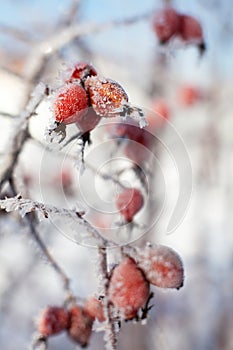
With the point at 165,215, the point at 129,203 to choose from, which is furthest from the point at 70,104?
the point at 165,215

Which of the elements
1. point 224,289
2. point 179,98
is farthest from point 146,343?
point 179,98

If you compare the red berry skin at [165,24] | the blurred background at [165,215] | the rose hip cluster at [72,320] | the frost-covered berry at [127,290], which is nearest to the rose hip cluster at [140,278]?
the frost-covered berry at [127,290]

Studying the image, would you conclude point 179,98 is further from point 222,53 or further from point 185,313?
point 185,313

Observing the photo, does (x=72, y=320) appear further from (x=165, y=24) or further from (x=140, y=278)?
(x=165, y=24)

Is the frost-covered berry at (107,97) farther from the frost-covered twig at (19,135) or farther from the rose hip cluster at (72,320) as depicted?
the rose hip cluster at (72,320)

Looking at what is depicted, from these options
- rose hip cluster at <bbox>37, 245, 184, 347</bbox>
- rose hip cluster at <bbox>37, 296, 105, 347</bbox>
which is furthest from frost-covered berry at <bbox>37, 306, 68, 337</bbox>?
rose hip cluster at <bbox>37, 245, 184, 347</bbox>
